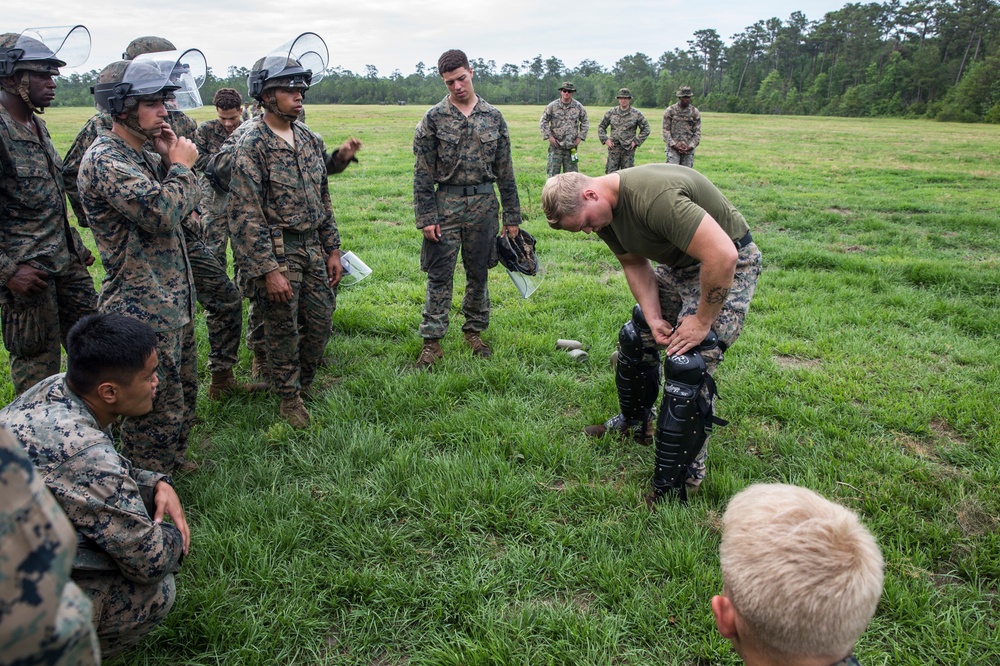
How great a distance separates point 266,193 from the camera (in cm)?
388

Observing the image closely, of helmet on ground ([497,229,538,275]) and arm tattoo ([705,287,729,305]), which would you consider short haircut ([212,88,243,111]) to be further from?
arm tattoo ([705,287,729,305])

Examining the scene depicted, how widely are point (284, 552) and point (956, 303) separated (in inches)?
248

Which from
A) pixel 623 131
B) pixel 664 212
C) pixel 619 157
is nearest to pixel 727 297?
pixel 664 212

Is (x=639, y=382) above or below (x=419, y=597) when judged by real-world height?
above

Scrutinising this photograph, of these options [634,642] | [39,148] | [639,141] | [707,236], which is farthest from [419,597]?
[639,141]

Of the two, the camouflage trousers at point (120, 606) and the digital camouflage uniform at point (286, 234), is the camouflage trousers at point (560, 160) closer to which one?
the digital camouflage uniform at point (286, 234)

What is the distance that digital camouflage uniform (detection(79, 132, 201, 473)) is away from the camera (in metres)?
2.96

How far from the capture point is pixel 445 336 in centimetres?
542

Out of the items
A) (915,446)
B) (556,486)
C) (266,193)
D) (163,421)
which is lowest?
(556,486)

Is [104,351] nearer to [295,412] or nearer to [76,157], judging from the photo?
[295,412]

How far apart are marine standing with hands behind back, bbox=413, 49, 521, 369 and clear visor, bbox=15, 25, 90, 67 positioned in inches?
85.2

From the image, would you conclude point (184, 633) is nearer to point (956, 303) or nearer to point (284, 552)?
point (284, 552)

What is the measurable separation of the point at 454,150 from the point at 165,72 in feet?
7.42

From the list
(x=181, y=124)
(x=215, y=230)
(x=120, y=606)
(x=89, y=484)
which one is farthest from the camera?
(x=215, y=230)
